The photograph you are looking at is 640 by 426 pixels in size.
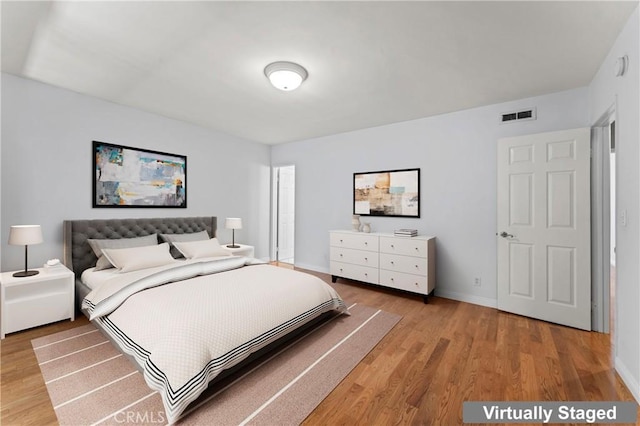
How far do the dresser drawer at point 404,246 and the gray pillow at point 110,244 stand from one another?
3.09 m

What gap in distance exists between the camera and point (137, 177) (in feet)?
12.4

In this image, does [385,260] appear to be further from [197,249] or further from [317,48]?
→ [317,48]

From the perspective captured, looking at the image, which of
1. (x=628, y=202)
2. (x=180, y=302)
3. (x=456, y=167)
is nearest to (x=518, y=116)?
(x=456, y=167)

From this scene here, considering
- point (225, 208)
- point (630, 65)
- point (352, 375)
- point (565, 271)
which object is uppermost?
point (630, 65)

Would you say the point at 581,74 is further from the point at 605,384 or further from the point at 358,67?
the point at 605,384

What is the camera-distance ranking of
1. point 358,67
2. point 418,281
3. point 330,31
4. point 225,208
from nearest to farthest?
point 330,31 < point 358,67 < point 418,281 < point 225,208

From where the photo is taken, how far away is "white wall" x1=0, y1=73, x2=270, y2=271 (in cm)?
283

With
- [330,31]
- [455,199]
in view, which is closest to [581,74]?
[455,199]

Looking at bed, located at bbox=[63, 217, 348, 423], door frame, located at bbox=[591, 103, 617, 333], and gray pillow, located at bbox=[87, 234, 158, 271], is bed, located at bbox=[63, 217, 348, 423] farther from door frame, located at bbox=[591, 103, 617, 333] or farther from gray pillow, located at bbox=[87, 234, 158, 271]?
door frame, located at bbox=[591, 103, 617, 333]

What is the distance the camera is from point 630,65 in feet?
6.20

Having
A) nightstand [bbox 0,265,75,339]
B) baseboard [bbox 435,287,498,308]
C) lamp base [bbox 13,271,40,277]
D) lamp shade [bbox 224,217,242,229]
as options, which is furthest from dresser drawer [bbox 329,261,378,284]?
lamp base [bbox 13,271,40,277]

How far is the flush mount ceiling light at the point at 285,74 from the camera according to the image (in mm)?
2463

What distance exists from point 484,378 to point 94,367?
2866 millimetres

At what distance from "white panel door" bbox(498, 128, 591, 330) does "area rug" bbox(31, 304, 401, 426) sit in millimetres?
1805
